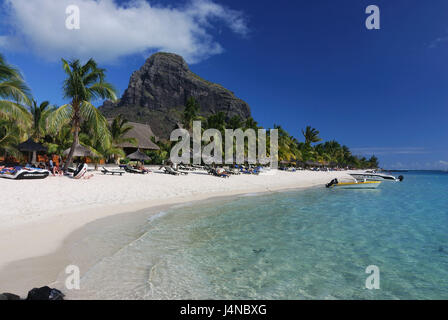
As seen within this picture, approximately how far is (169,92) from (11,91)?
117m

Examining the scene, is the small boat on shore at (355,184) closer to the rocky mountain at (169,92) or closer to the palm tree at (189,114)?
the palm tree at (189,114)

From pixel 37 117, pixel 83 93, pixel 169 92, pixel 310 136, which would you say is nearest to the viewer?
pixel 83 93

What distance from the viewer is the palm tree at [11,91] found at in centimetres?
1116

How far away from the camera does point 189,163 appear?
28266mm

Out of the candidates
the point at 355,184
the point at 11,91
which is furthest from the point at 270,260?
the point at 355,184

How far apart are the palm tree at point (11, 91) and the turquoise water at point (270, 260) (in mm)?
9658

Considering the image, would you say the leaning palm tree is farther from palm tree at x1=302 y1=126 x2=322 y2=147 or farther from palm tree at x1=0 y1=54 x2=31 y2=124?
palm tree at x1=302 y1=126 x2=322 y2=147

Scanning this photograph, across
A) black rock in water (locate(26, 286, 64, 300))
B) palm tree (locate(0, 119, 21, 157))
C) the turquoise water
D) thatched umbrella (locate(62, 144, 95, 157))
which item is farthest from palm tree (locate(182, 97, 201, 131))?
black rock in water (locate(26, 286, 64, 300))

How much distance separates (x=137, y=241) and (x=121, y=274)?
1819 millimetres

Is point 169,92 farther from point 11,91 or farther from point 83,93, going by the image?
point 11,91

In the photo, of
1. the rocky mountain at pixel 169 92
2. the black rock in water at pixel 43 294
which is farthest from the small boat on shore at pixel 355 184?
the rocky mountain at pixel 169 92

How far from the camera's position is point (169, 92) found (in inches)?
4828
